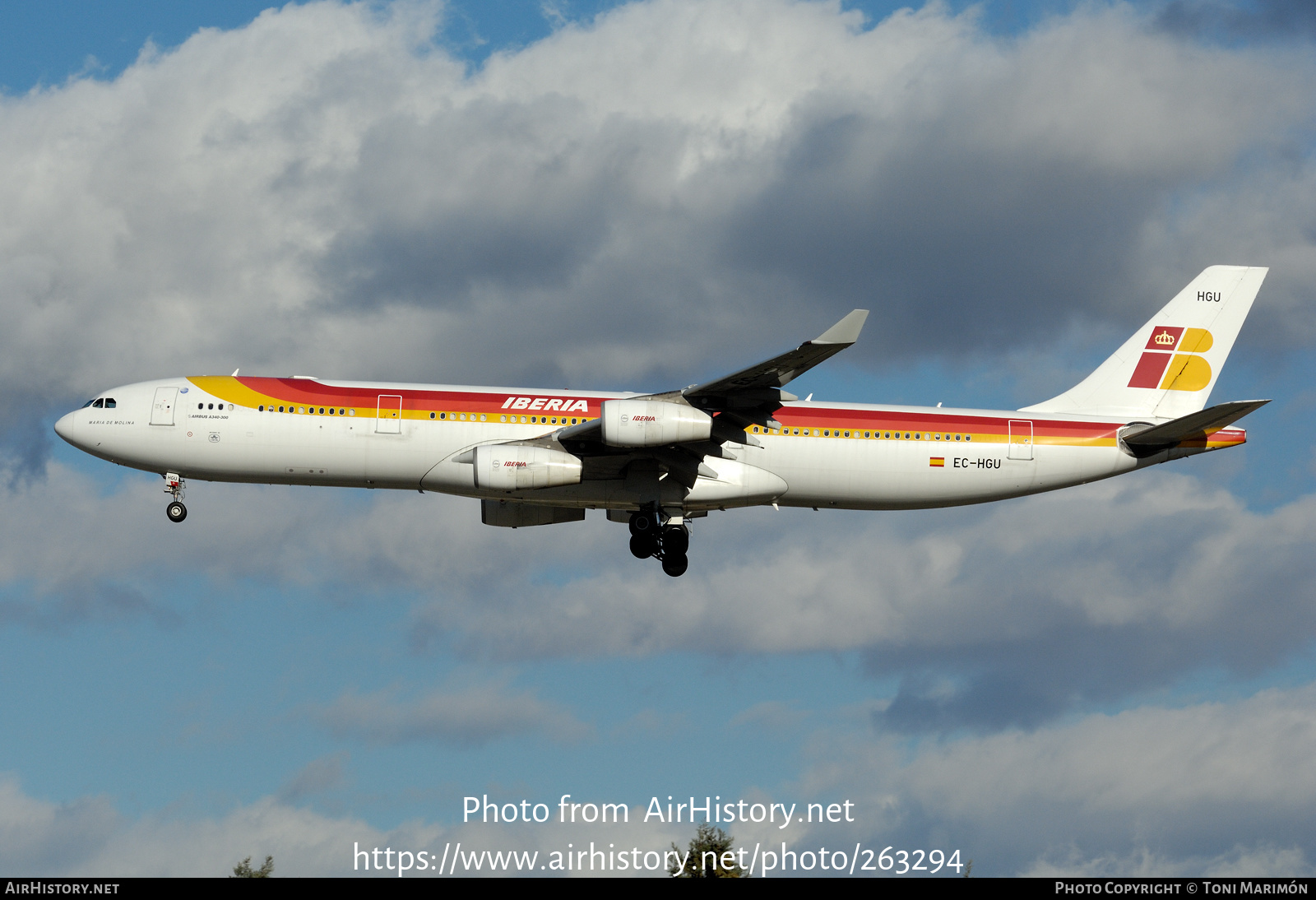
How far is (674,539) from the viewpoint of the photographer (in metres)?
43.9

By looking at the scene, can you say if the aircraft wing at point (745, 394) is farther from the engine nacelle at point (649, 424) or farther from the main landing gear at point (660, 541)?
the main landing gear at point (660, 541)

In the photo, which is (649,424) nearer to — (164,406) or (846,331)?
(846,331)

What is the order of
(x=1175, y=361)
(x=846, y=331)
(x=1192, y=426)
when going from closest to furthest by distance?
(x=846, y=331) < (x=1192, y=426) < (x=1175, y=361)

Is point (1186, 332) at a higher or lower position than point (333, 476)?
higher

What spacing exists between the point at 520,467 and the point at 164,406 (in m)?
11.2

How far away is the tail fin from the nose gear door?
88.8 feet

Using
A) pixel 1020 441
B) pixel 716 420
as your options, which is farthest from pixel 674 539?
pixel 1020 441

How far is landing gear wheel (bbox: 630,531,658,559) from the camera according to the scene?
4400 centimetres

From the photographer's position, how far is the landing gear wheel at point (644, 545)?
1732 inches
